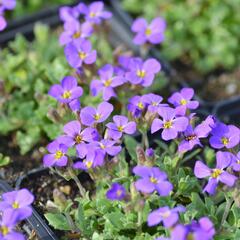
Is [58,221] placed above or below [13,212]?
below

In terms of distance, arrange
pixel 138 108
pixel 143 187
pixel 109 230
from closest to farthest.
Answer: pixel 143 187, pixel 109 230, pixel 138 108

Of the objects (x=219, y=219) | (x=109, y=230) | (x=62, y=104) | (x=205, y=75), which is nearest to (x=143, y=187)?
(x=109, y=230)

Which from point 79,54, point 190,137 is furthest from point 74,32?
point 190,137

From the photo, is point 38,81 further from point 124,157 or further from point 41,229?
point 41,229

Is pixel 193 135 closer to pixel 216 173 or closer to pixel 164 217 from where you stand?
pixel 216 173

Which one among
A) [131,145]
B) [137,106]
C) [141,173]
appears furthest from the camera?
[131,145]

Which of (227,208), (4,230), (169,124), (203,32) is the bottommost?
(203,32)
